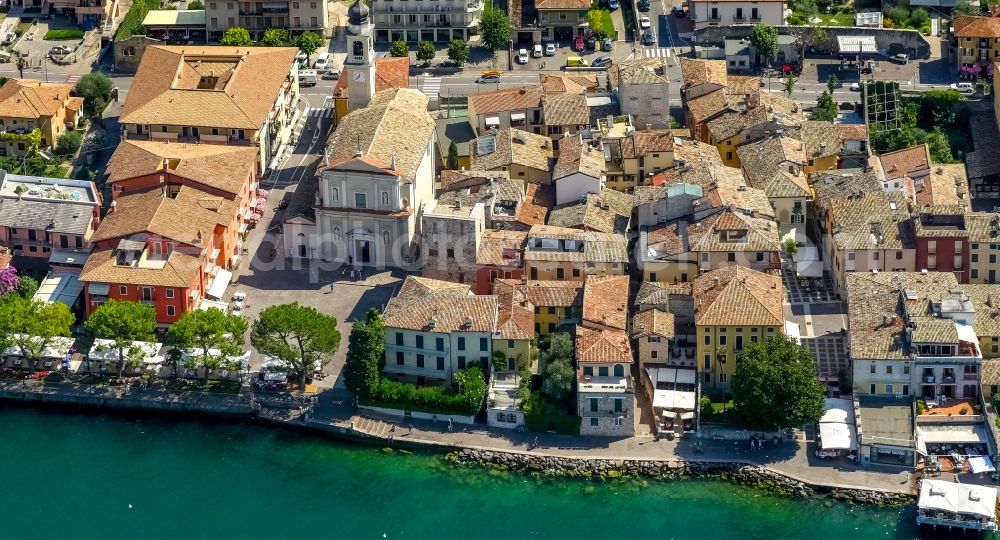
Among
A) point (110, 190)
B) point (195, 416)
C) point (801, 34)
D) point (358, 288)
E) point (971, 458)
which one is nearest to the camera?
point (971, 458)

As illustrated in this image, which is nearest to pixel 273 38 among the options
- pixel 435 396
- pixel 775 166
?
pixel 775 166

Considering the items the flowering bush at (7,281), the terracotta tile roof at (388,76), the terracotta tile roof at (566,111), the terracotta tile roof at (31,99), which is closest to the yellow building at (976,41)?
the terracotta tile roof at (566,111)

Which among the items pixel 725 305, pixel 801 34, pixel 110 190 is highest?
pixel 801 34

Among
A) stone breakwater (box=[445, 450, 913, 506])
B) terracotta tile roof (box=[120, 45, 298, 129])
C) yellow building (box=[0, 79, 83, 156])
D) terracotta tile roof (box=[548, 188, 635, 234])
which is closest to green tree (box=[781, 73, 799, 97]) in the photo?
terracotta tile roof (box=[548, 188, 635, 234])

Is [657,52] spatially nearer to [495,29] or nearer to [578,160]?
[495,29]

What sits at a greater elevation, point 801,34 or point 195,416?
point 801,34

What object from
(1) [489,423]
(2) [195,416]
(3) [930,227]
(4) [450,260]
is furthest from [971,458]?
(2) [195,416]

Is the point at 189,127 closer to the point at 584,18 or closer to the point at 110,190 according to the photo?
the point at 110,190
